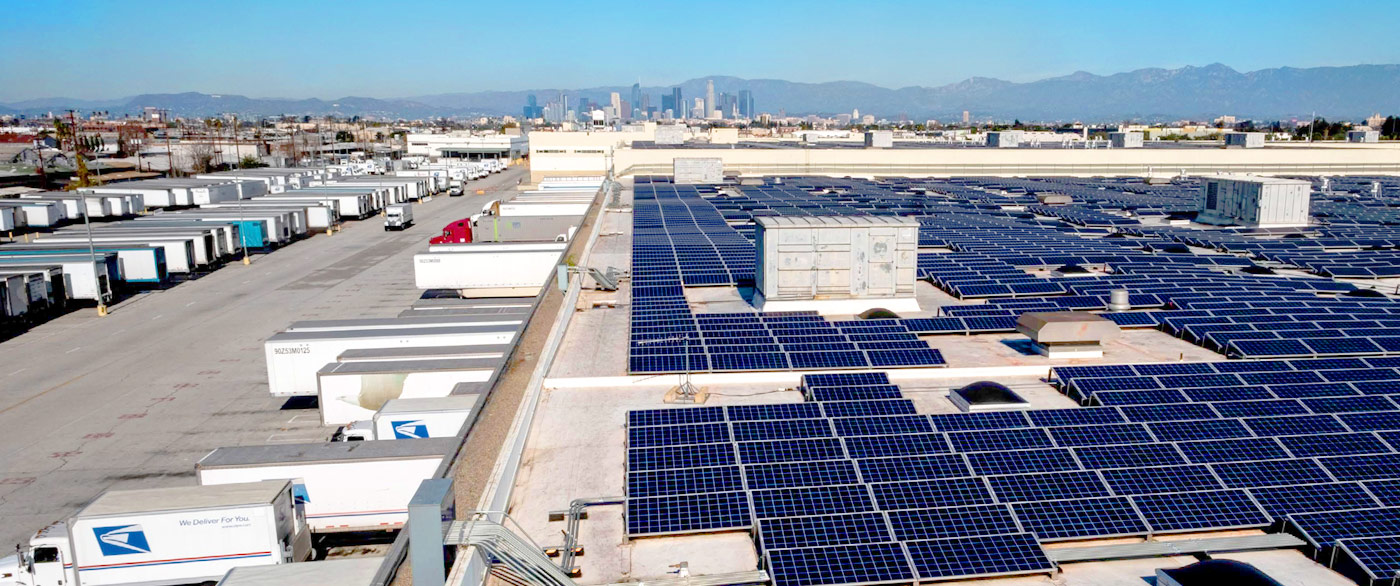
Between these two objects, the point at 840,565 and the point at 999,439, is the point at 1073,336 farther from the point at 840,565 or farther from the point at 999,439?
the point at 840,565

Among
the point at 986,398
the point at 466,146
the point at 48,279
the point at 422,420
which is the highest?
the point at 466,146

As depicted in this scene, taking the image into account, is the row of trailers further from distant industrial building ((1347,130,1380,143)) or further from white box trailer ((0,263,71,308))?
distant industrial building ((1347,130,1380,143))

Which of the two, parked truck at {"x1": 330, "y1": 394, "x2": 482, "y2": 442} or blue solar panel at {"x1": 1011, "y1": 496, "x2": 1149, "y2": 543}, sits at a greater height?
blue solar panel at {"x1": 1011, "y1": 496, "x2": 1149, "y2": 543}

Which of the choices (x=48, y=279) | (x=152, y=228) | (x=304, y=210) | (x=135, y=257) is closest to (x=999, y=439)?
(x=48, y=279)

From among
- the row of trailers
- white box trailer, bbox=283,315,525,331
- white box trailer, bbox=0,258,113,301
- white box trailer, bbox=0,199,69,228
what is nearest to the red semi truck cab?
the row of trailers

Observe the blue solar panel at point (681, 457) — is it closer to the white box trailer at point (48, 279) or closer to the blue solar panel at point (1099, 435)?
the blue solar panel at point (1099, 435)

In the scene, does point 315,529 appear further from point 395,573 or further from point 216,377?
point 216,377
